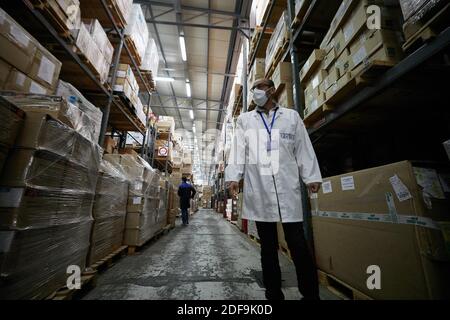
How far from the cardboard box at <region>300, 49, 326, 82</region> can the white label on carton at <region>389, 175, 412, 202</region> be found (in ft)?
5.43

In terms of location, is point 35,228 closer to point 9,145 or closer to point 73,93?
point 9,145

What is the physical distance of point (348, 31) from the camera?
1983 mm

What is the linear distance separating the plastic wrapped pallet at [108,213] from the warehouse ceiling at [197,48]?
7.67 metres

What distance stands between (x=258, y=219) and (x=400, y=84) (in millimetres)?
1592

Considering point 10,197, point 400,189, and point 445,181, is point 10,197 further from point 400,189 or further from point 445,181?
point 445,181

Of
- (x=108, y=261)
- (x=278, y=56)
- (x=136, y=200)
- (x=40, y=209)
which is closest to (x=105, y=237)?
(x=108, y=261)

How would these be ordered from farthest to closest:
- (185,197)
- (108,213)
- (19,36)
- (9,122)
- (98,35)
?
(185,197) < (98,35) < (108,213) < (19,36) < (9,122)

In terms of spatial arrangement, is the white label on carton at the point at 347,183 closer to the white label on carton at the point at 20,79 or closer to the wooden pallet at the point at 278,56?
the wooden pallet at the point at 278,56

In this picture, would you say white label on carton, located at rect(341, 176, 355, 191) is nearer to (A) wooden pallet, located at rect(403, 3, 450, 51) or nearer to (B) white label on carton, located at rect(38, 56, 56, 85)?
(A) wooden pallet, located at rect(403, 3, 450, 51)

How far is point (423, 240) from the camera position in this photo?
1.23 meters

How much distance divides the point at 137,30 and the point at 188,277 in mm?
5060

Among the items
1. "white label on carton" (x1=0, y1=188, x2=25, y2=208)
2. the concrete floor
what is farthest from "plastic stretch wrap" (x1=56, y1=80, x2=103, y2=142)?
the concrete floor

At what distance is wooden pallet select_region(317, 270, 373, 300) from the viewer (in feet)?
5.32
